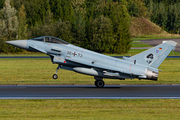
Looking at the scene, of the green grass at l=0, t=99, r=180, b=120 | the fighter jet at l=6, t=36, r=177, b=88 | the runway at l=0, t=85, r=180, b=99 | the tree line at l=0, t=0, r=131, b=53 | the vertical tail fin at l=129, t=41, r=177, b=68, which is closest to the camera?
the green grass at l=0, t=99, r=180, b=120

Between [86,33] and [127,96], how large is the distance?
A: 1794 inches

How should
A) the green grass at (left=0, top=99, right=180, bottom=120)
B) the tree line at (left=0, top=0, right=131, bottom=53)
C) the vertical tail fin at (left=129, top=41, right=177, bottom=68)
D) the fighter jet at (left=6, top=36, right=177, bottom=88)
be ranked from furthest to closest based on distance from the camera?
1. the tree line at (left=0, top=0, right=131, bottom=53)
2. the vertical tail fin at (left=129, top=41, right=177, bottom=68)
3. the fighter jet at (left=6, top=36, right=177, bottom=88)
4. the green grass at (left=0, top=99, right=180, bottom=120)

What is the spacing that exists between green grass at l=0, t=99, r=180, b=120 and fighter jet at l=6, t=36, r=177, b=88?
4.62 metres

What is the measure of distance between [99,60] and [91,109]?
6974 mm

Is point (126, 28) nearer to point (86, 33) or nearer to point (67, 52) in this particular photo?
point (86, 33)

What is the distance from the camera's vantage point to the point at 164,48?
19.9m

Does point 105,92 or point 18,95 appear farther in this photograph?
point 105,92

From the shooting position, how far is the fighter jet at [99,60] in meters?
19.8

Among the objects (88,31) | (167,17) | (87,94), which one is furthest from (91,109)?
(167,17)

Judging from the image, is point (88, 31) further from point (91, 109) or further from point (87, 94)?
point (91, 109)

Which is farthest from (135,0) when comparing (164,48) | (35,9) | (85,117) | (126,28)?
(85,117)

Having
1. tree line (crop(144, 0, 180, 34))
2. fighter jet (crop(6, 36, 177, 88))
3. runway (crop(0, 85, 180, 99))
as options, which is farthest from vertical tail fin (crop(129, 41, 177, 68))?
tree line (crop(144, 0, 180, 34))

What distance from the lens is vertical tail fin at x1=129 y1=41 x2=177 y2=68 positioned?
1994 cm

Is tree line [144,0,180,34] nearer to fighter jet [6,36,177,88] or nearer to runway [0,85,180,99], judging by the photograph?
fighter jet [6,36,177,88]
